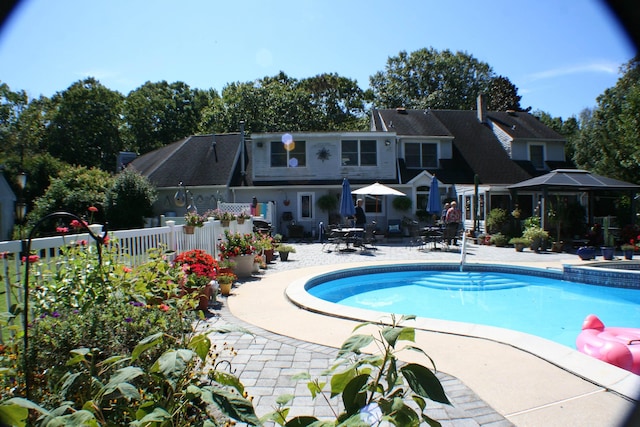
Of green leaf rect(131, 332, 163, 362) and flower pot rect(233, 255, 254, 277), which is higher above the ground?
green leaf rect(131, 332, 163, 362)

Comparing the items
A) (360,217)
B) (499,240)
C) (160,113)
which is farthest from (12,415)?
(160,113)

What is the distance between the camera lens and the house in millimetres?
21953

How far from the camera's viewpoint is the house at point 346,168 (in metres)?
22.0

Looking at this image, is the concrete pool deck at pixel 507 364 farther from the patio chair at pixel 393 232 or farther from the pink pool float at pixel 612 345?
the patio chair at pixel 393 232

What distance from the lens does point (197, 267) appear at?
7102mm

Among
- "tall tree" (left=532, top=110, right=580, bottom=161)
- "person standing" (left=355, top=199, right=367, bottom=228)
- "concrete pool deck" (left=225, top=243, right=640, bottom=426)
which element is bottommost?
"concrete pool deck" (left=225, top=243, right=640, bottom=426)

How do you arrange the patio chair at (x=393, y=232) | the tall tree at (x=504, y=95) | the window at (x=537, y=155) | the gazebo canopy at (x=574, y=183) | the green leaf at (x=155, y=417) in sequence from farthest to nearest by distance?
1. the tall tree at (x=504, y=95)
2. the window at (x=537, y=155)
3. the patio chair at (x=393, y=232)
4. the gazebo canopy at (x=574, y=183)
5. the green leaf at (x=155, y=417)

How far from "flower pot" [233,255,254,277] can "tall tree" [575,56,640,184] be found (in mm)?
18362

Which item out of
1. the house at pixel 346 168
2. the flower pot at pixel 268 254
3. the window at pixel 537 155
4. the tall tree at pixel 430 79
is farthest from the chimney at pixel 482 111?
the flower pot at pixel 268 254

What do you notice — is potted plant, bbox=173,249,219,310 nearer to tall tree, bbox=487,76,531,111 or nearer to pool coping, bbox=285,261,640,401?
pool coping, bbox=285,261,640,401

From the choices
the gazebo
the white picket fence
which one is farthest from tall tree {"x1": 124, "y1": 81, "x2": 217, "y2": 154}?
the gazebo

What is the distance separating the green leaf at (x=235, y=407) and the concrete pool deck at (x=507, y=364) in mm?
2420

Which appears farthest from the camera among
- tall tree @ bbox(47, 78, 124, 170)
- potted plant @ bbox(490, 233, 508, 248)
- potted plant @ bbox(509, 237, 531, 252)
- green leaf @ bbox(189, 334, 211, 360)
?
tall tree @ bbox(47, 78, 124, 170)

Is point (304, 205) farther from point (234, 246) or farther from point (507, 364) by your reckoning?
point (507, 364)
